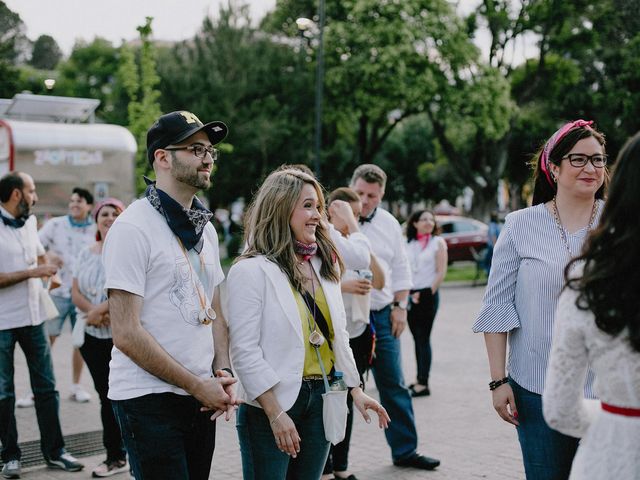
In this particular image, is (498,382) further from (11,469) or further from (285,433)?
(11,469)

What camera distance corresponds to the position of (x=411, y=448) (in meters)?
5.96

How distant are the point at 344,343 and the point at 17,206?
352 centimetres

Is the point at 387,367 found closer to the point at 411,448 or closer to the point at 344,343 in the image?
the point at 411,448

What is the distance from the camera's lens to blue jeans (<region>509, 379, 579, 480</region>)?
316 centimetres

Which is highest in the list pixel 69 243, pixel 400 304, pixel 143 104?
pixel 143 104

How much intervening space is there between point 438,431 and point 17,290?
3652 millimetres

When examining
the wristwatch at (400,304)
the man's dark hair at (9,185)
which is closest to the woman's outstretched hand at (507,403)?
the wristwatch at (400,304)

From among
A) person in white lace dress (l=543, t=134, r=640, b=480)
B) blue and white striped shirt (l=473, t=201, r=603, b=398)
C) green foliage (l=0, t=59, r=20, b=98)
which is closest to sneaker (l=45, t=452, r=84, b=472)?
blue and white striped shirt (l=473, t=201, r=603, b=398)

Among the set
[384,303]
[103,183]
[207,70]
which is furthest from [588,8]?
[384,303]

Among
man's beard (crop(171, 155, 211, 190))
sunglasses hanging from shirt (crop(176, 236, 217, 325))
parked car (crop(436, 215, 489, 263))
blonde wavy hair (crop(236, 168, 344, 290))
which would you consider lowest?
parked car (crop(436, 215, 489, 263))

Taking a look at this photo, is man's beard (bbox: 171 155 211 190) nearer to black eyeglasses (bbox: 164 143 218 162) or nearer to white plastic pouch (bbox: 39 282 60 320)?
black eyeglasses (bbox: 164 143 218 162)

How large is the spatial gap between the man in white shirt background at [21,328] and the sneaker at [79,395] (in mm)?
2217

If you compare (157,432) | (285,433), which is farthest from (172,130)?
(285,433)

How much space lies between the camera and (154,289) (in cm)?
323
